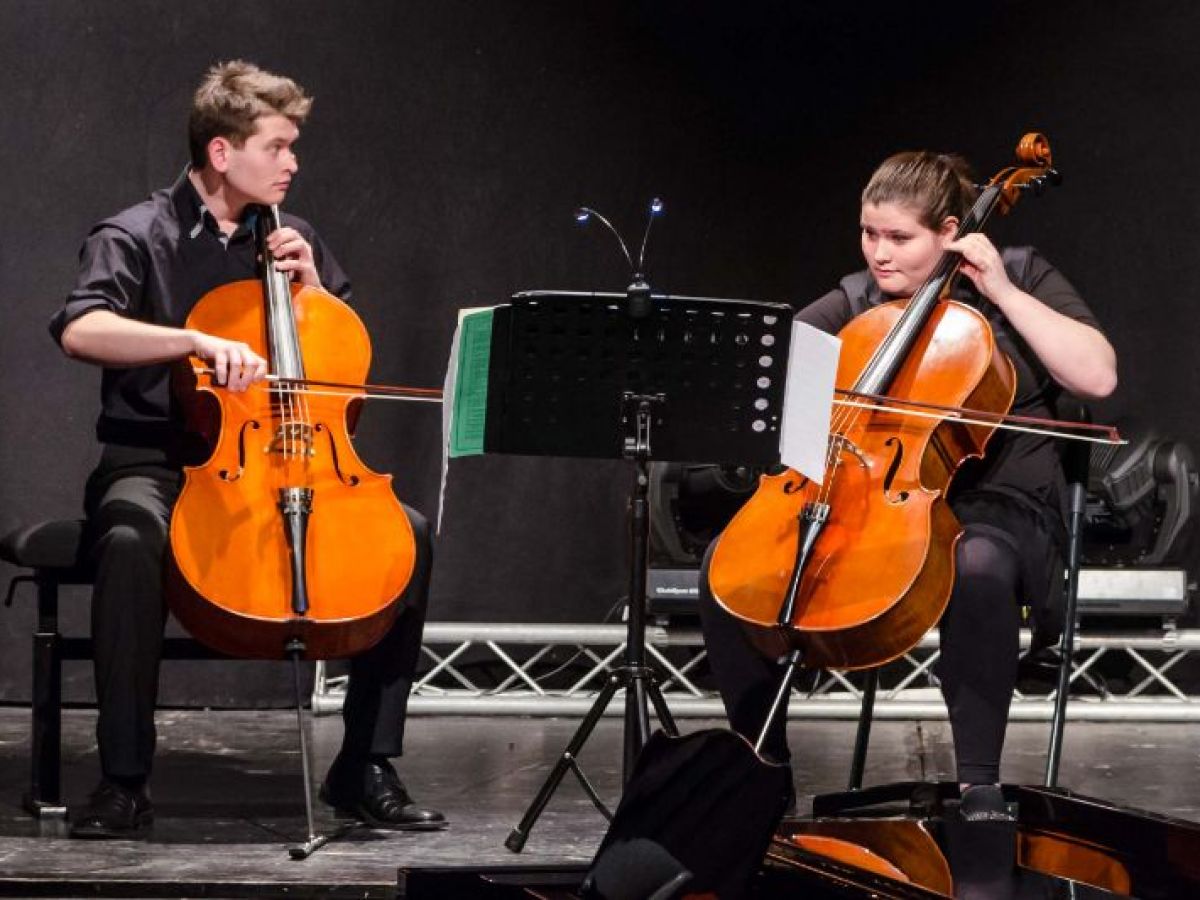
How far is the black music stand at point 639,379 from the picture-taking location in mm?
2684

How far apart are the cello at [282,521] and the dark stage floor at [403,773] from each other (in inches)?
13.1

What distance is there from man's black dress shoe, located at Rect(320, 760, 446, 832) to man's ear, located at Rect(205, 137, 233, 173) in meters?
1.07

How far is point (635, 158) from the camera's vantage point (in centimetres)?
485

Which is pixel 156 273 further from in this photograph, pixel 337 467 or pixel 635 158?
pixel 635 158

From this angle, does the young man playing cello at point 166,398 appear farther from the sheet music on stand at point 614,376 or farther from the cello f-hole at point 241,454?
the sheet music on stand at point 614,376

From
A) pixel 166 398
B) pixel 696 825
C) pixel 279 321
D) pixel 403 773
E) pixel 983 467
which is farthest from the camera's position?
pixel 403 773

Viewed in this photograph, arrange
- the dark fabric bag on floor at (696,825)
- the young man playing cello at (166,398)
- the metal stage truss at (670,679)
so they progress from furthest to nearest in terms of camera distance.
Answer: the metal stage truss at (670,679) < the young man playing cello at (166,398) < the dark fabric bag on floor at (696,825)

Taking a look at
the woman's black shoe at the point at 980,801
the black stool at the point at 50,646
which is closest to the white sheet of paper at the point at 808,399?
the woman's black shoe at the point at 980,801

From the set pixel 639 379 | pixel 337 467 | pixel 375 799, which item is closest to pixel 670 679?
pixel 375 799

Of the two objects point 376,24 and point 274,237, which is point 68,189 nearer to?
point 376,24

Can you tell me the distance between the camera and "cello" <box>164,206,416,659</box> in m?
2.87

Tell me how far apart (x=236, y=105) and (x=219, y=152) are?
90 mm

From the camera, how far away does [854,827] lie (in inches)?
79.1

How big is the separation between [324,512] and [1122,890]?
1.48 m
